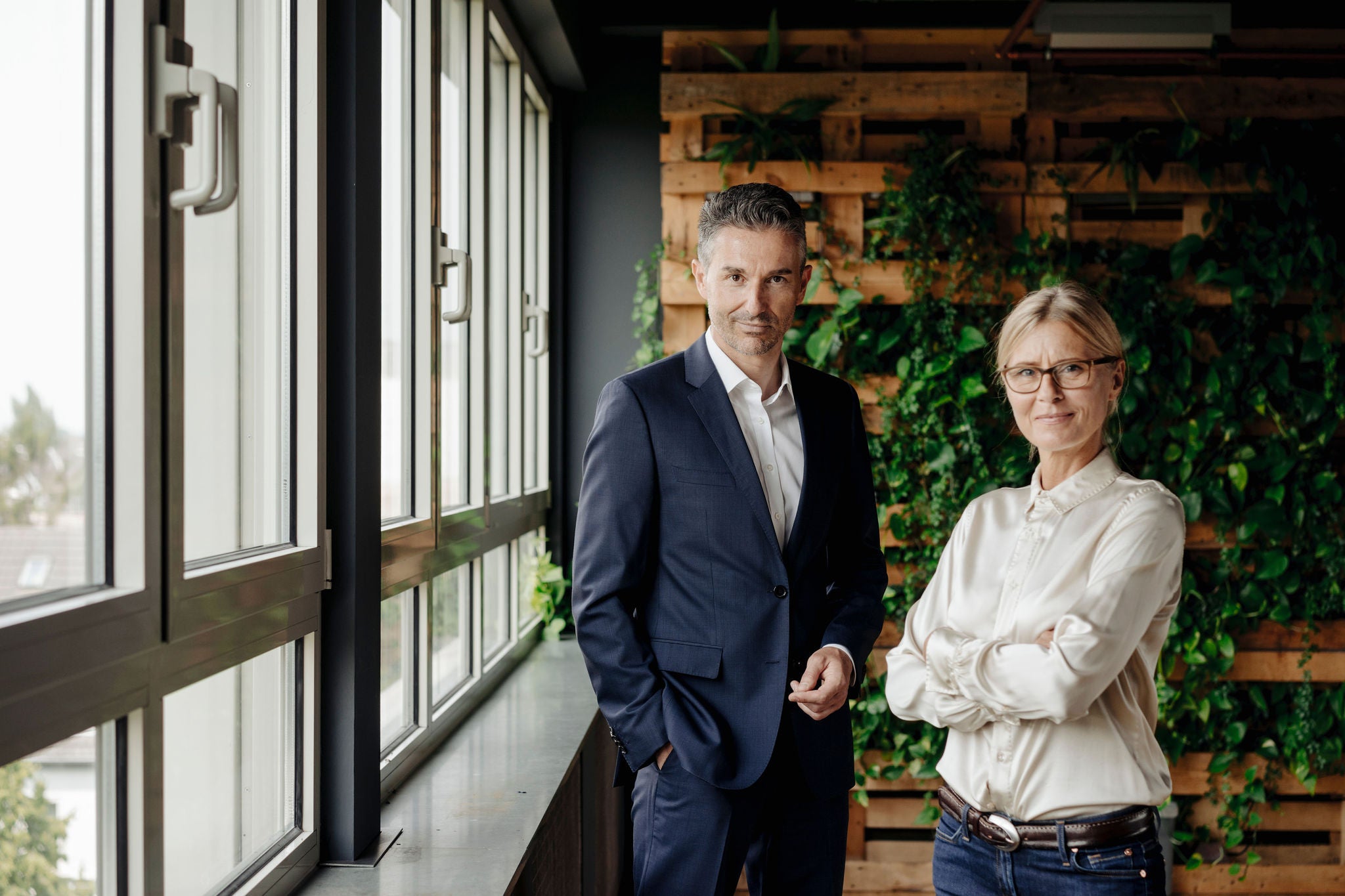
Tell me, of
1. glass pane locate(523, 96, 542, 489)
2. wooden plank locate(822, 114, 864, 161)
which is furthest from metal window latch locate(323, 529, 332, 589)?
wooden plank locate(822, 114, 864, 161)

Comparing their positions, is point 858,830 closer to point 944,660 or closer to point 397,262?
point 944,660

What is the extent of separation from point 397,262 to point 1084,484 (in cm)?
140

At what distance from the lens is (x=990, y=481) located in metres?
3.18

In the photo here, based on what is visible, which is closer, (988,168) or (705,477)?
(705,477)

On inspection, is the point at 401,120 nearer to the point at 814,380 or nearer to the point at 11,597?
the point at 814,380

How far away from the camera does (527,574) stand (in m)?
3.56

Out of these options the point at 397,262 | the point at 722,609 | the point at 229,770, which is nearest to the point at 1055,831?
the point at 722,609

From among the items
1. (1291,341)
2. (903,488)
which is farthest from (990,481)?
(1291,341)

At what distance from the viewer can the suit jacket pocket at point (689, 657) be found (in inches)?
61.9

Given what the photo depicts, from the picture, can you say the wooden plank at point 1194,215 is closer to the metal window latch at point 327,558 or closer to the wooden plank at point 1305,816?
the wooden plank at point 1305,816

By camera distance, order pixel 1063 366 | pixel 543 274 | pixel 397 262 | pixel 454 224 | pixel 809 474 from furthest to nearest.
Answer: pixel 543 274, pixel 454 224, pixel 397 262, pixel 809 474, pixel 1063 366

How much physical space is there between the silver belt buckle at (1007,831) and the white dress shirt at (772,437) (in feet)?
1.10

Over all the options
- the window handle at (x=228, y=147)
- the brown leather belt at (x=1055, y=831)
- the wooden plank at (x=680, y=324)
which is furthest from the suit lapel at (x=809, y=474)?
the wooden plank at (x=680, y=324)

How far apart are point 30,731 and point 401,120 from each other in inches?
59.0
